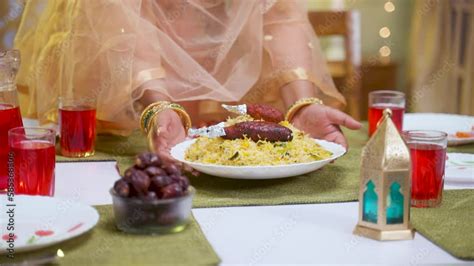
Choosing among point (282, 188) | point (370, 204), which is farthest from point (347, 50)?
point (370, 204)

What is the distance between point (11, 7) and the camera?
11.7 ft

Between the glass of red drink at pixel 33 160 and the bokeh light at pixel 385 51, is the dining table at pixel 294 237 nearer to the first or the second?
the glass of red drink at pixel 33 160

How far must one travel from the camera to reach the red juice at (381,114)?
2.08 m

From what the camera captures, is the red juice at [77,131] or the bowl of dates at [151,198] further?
the red juice at [77,131]

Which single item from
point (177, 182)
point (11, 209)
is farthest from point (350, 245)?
point (11, 209)

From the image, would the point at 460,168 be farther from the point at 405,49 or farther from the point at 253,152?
the point at 405,49

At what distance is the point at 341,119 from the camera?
6.37 ft

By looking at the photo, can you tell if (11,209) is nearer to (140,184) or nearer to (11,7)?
(140,184)

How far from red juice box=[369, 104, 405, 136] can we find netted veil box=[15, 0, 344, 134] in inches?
7.0

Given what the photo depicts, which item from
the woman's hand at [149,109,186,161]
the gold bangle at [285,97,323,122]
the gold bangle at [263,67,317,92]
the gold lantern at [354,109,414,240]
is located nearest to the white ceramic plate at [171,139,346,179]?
the woman's hand at [149,109,186,161]

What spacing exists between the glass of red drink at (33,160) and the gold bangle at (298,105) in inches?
26.7

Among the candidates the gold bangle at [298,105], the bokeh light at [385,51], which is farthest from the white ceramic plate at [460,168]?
Result: the bokeh light at [385,51]

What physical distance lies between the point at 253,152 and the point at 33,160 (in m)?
0.41

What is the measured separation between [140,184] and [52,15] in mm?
1052
